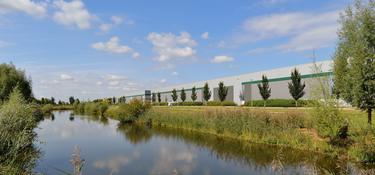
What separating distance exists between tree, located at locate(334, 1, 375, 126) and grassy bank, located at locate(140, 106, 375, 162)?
1322mm

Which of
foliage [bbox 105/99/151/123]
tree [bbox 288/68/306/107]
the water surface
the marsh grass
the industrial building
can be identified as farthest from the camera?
the industrial building

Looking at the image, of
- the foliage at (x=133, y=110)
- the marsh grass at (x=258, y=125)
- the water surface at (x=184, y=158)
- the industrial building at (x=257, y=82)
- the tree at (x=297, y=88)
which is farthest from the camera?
the industrial building at (x=257, y=82)

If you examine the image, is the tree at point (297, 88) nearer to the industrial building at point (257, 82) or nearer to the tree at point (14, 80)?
the industrial building at point (257, 82)

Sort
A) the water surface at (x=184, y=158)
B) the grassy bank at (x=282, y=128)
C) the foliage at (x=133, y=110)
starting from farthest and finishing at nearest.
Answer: the foliage at (x=133, y=110) → the grassy bank at (x=282, y=128) → the water surface at (x=184, y=158)

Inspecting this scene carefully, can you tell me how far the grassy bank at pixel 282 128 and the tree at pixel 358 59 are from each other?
4.34 feet

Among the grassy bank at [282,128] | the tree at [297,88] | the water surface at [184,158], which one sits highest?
the tree at [297,88]

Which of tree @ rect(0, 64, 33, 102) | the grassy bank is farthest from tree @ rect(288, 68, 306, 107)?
tree @ rect(0, 64, 33, 102)

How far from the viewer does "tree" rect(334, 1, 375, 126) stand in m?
12.9

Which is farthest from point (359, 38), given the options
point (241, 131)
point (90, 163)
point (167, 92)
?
point (167, 92)

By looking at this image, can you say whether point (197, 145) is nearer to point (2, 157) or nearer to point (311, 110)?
point (311, 110)

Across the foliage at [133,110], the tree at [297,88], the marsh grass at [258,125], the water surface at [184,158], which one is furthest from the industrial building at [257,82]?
the water surface at [184,158]

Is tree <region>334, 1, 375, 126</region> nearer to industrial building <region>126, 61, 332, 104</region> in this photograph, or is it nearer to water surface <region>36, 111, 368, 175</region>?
water surface <region>36, 111, 368, 175</region>

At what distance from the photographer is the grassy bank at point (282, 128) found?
13.1 metres

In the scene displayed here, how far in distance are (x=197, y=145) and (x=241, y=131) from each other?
3.30 meters
